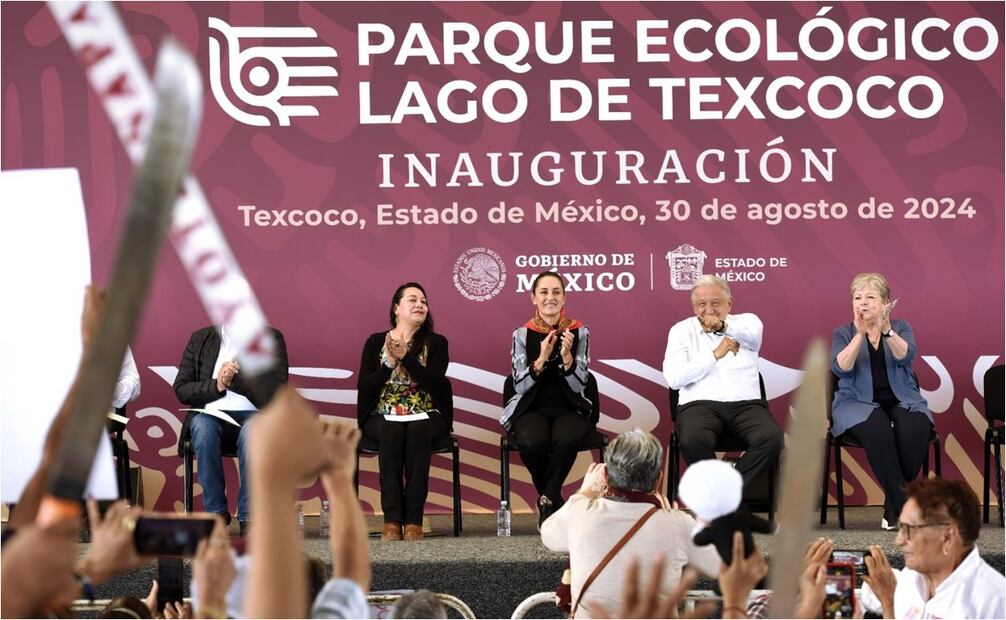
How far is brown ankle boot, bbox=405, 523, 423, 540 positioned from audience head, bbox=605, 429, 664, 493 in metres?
1.74

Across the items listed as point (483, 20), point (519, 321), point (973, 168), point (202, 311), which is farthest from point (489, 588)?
point (973, 168)

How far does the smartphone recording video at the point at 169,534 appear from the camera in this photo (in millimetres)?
1252

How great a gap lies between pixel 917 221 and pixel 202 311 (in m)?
3.20

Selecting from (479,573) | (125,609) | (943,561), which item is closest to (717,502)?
(125,609)

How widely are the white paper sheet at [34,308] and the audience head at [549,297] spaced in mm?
1928

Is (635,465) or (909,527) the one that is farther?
(635,465)

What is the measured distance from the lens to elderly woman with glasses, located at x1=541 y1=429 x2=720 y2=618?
10.3 ft

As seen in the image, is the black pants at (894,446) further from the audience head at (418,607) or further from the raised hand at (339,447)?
the raised hand at (339,447)

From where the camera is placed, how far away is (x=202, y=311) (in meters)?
5.86

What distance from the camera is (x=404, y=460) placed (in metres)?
5.13

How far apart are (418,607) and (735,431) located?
10.9ft

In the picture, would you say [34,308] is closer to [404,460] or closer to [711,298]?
[404,460]

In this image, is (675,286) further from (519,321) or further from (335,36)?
(335,36)

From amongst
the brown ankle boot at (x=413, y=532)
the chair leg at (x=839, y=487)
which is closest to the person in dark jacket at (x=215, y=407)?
the brown ankle boot at (x=413, y=532)
